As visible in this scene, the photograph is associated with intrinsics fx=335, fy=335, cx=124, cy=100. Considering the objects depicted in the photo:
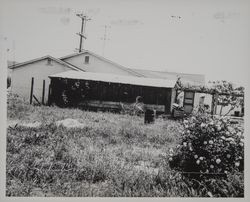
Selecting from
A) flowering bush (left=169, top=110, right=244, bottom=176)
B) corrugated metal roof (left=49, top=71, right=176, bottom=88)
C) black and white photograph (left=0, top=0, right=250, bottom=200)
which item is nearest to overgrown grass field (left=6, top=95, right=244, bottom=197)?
black and white photograph (left=0, top=0, right=250, bottom=200)

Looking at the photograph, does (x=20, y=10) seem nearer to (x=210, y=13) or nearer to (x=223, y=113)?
(x=210, y=13)

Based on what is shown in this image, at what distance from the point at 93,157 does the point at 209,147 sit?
0.99 metres

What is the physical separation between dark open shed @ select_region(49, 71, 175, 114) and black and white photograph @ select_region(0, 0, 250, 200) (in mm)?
11

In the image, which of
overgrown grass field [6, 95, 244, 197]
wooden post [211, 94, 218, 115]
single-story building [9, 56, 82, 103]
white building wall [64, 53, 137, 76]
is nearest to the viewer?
overgrown grass field [6, 95, 244, 197]

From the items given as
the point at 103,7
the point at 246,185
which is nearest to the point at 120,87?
the point at 103,7

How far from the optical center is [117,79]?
3.34 metres

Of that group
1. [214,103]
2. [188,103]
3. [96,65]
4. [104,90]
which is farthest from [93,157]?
[214,103]

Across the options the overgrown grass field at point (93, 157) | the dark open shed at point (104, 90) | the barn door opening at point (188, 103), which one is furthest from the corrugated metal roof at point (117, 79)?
the overgrown grass field at point (93, 157)

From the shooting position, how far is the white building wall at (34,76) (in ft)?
9.86

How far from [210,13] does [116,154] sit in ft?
5.17

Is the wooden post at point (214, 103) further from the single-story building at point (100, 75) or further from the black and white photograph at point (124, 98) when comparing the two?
the single-story building at point (100, 75)

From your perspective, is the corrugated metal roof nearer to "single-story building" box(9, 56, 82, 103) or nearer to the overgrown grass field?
"single-story building" box(9, 56, 82, 103)

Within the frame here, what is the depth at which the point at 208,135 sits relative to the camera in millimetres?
2725

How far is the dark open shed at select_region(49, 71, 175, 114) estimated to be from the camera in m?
3.33
